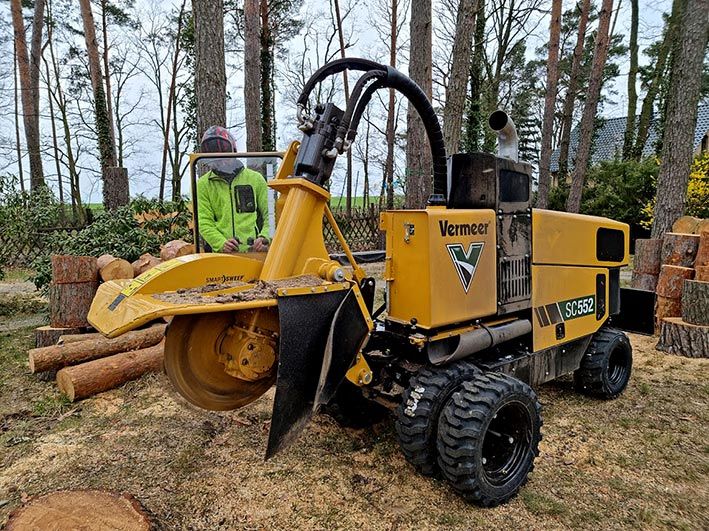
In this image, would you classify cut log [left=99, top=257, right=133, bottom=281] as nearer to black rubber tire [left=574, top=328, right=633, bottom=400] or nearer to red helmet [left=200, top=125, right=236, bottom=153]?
red helmet [left=200, top=125, right=236, bottom=153]

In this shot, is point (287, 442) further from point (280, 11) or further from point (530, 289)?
point (280, 11)

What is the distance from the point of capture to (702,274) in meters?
5.09

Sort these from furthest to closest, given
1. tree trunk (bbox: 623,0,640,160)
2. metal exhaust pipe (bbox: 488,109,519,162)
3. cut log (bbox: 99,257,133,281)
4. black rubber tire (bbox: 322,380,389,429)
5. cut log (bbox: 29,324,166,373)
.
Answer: tree trunk (bbox: 623,0,640,160) < cut log (bbox: 99,257,133,281) < cut log (bbox: 29,324,166,373) < black rubber tire (bbox: 322,380,389,429) < metal exhaust pipe (bbox: 488,109,519,162)

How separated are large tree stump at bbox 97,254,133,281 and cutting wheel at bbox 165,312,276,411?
10.5 feet

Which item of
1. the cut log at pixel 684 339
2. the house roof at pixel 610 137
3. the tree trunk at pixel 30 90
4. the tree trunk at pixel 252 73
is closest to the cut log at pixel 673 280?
the cut log at pixel 684 339

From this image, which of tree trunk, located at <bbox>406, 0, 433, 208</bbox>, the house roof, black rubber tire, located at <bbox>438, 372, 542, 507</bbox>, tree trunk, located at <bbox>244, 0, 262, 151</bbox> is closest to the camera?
black rubber tire, located at <bbox>438, 372, 542, 507</bbox>

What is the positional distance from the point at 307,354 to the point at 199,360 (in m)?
0.63

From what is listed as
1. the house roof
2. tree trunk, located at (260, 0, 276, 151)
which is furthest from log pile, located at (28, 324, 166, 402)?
the house roof

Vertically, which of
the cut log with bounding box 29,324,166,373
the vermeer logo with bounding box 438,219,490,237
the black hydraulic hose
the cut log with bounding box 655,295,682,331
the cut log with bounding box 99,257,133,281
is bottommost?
the cut log with bounding box 29,324,166,373

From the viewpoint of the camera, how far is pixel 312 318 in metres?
1.98

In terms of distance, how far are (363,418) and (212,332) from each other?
1.35 m

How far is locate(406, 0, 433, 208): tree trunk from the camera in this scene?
7.12m

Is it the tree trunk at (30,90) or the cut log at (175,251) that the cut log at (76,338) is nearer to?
the cut log at (175,251)

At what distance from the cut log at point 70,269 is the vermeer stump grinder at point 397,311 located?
327cm
